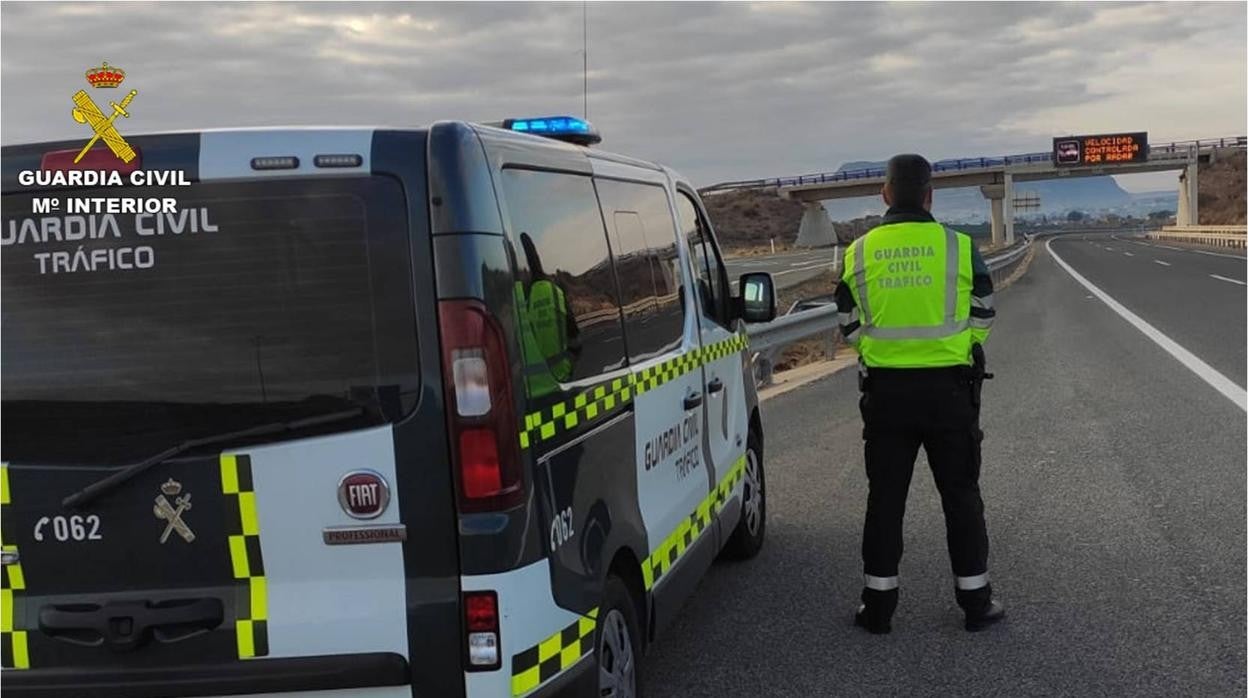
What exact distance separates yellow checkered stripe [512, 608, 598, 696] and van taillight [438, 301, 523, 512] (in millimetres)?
411

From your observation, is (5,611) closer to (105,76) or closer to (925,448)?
(105,76)

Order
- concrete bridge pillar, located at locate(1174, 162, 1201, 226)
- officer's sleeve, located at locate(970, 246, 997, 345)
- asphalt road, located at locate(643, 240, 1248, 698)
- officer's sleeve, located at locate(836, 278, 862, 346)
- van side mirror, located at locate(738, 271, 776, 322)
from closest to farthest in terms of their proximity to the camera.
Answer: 1. asphalt road, located at locate(643, 240, 1248, 698)
2. officer's sleeve, located at locate(970, 246, 997, 345)
3. officer's sleeve, located at locate(836, 278, 862, 346)
4. van side mirror, located at locate(738, 271, 776, 322)
5. concrete bridge pillar, located at locate(1174, 162, 1201, 226)

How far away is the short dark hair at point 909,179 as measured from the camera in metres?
4.71

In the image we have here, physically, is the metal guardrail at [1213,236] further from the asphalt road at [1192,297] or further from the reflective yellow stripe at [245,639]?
the reflective yellow stripe at [245,639]

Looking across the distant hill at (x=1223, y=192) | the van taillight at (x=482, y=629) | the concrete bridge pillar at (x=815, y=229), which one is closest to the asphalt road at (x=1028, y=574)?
the van taillight at (x=482, y=629)

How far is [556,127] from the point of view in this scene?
3961mm

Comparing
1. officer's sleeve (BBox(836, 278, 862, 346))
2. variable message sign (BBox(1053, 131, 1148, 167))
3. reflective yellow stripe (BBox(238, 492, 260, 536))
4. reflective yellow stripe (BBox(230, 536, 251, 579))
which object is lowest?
reflective yellow stripe (BBox(230, 536, 251, 579))

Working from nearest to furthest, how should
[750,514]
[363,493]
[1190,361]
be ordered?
[363,493] < [750,514] < [1190,361]

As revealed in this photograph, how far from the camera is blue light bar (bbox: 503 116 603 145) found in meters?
3.91

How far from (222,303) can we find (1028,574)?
400cm

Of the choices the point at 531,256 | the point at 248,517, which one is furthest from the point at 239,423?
the point at 531,256

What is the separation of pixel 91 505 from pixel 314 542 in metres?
0.56

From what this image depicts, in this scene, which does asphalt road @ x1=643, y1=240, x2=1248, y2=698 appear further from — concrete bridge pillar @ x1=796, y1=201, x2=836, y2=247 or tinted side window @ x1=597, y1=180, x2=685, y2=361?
concrete bridge pillar @ x1=796, y1=201, x2=836, y2=247

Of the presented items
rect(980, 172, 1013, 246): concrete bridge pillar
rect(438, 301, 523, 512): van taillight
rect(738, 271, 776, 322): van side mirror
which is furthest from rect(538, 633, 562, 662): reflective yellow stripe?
rect(980, 172, 1013, 246): concrete bridge pillar
